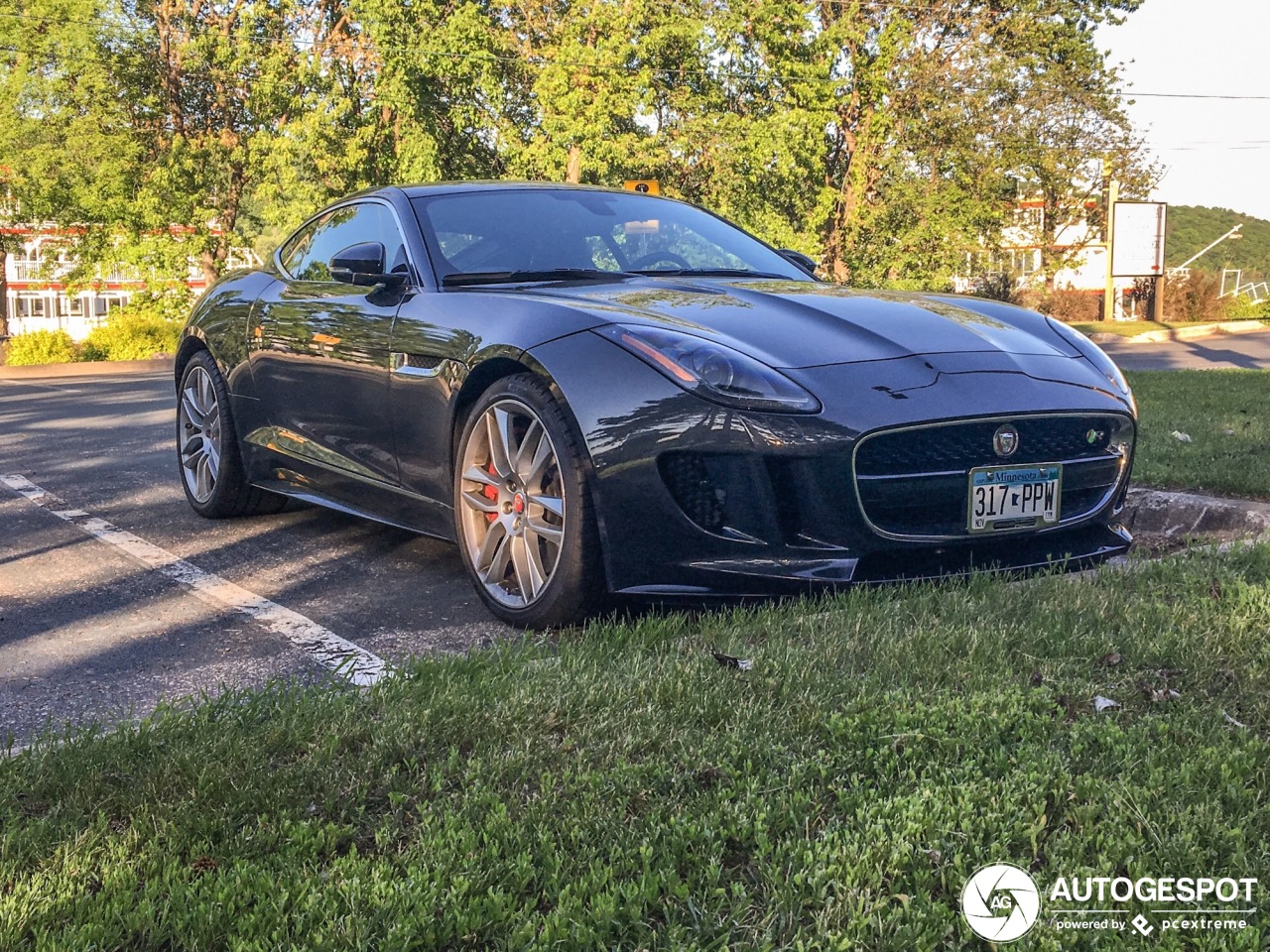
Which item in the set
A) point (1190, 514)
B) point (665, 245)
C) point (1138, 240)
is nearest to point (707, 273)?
point (665, 245)

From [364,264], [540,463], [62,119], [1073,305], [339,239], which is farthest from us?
[1073,305]

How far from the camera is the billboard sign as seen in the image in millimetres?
32812

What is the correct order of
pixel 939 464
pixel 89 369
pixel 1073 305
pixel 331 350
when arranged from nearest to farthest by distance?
pixel 939 464 < pixel 331 350 < pixel 89 369 < pixel 1073 305

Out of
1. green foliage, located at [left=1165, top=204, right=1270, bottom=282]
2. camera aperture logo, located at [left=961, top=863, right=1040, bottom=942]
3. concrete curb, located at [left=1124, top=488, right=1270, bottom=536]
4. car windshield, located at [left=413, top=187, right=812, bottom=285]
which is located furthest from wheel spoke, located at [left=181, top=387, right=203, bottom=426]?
green foliage, located at [left=1165, top=204, right=1270, bottom=282]

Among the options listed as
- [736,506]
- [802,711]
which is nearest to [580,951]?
[802,711]

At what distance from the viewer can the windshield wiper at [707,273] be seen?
4875 mm

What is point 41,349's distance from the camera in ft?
85.4

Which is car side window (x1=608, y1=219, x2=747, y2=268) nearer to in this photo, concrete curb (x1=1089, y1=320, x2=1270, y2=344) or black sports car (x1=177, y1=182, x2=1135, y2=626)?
black sports car (x1=177, y1=182, x2=1135, y2=626)

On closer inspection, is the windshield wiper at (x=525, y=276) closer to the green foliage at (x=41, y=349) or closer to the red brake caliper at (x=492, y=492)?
the red brake caliper at (x=492, y=492)

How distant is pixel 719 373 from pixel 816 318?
626 mm

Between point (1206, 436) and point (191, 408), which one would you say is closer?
point (191, 408)

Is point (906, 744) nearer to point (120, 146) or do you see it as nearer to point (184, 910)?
point (184, 910)

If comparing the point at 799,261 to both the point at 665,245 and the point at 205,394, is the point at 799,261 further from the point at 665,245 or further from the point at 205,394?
the point at 205,394

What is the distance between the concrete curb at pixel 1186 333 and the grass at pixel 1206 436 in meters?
15.0
